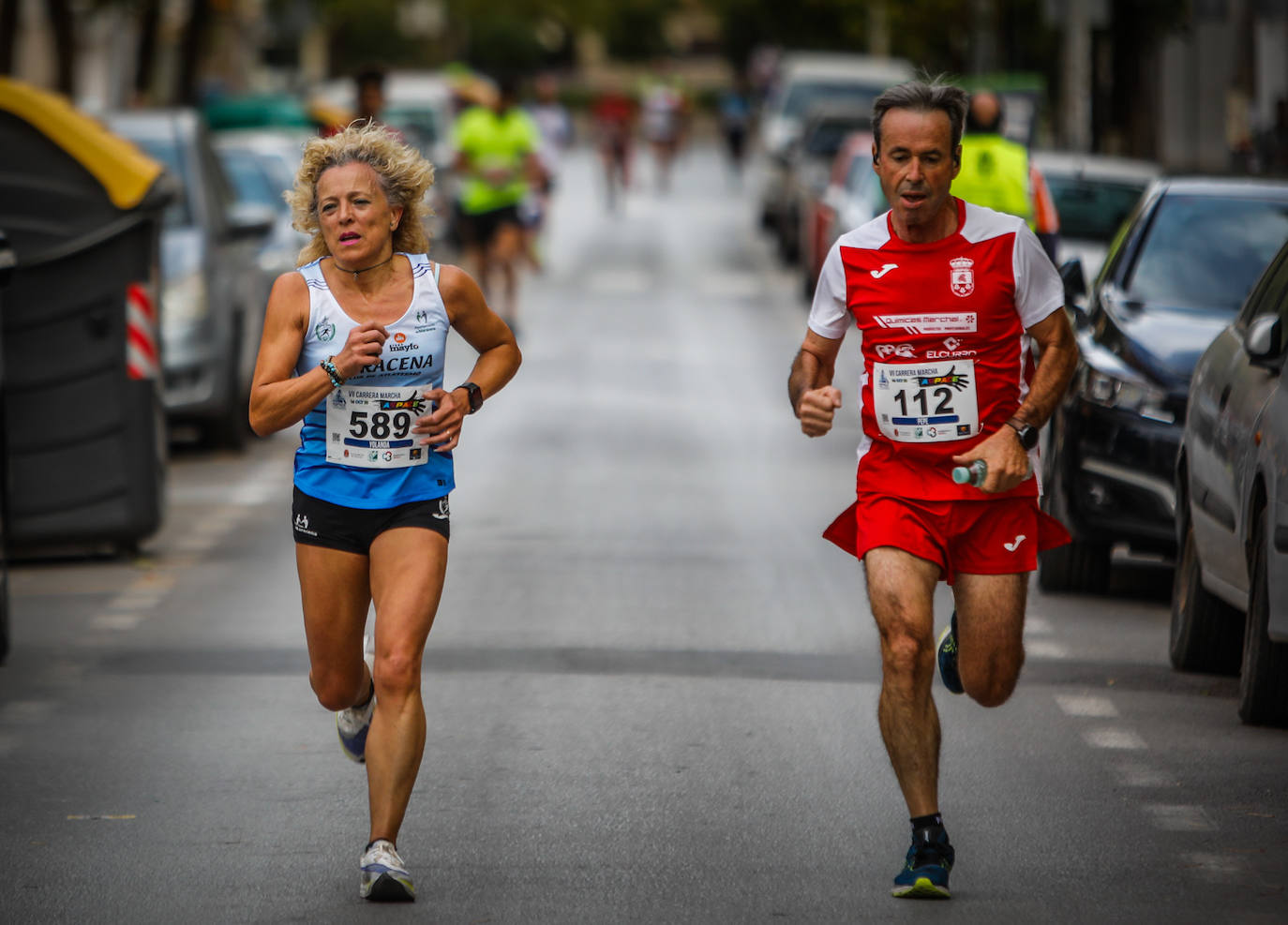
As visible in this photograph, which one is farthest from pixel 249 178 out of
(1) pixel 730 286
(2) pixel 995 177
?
(1) pixel 730 286

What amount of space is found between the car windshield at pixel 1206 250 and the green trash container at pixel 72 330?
4458 mm

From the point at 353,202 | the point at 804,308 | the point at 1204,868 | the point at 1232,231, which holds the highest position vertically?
the point at 353,202

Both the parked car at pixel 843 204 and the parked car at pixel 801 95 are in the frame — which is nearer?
the parked car at pixel 843 204

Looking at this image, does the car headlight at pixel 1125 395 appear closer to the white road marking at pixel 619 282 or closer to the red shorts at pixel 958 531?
Answer: the red shorts at pixel 958 531

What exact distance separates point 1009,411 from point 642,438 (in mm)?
10348

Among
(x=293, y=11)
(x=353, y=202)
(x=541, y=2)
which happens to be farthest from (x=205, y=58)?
(x=353, y=202)

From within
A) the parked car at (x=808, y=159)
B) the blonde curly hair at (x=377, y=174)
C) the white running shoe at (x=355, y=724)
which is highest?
the blonde curly hair at (x=377, y=174)

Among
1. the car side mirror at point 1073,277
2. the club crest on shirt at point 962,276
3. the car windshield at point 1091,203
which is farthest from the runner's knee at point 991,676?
the car windshield at point 1091,203

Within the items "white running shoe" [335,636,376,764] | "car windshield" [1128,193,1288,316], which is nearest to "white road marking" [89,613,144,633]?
"white running shoe" [335,636,376,764]

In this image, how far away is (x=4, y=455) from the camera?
10.8 meters

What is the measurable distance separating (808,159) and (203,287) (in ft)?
51.5

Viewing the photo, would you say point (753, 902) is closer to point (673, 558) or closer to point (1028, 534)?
point (1028, 534)

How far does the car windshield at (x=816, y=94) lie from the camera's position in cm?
3591

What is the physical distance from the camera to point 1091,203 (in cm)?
1797
